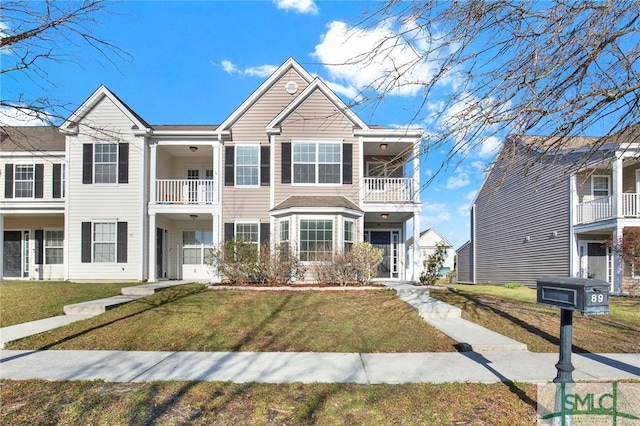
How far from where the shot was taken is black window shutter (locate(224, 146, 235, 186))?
17.6m

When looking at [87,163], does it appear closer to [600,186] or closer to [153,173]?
[153,173]

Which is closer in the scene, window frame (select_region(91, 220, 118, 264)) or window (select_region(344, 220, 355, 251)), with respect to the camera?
window (select_region(344, 220, 355, 251))

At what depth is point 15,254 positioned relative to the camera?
781 inches

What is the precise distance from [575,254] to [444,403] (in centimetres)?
1672

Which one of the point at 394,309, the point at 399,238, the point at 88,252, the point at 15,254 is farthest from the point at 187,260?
the point at 394,309

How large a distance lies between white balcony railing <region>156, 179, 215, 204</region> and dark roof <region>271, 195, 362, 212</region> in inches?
132

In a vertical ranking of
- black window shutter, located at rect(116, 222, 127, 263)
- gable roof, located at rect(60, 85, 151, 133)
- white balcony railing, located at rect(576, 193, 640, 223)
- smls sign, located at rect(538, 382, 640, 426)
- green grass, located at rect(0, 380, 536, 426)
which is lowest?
green grass, located at rect(0, 380, 536, 426)

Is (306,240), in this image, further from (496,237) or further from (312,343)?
(496,237)

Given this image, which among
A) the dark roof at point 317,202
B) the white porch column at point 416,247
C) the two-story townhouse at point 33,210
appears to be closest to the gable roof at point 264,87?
the dark roof at point 317,202

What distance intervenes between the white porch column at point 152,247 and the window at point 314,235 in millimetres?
6234

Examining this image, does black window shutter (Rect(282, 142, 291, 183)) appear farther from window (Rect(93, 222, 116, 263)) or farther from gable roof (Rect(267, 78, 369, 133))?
window (Rect(93, 222, 116, 263))

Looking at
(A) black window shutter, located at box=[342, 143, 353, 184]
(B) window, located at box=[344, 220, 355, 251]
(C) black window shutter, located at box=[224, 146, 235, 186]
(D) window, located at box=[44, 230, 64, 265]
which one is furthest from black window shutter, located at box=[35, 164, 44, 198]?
(B) window, located at box=[344, 220, 355, 251]

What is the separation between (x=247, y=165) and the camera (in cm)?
1756

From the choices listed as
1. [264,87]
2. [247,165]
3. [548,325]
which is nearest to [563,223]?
[548,325]
